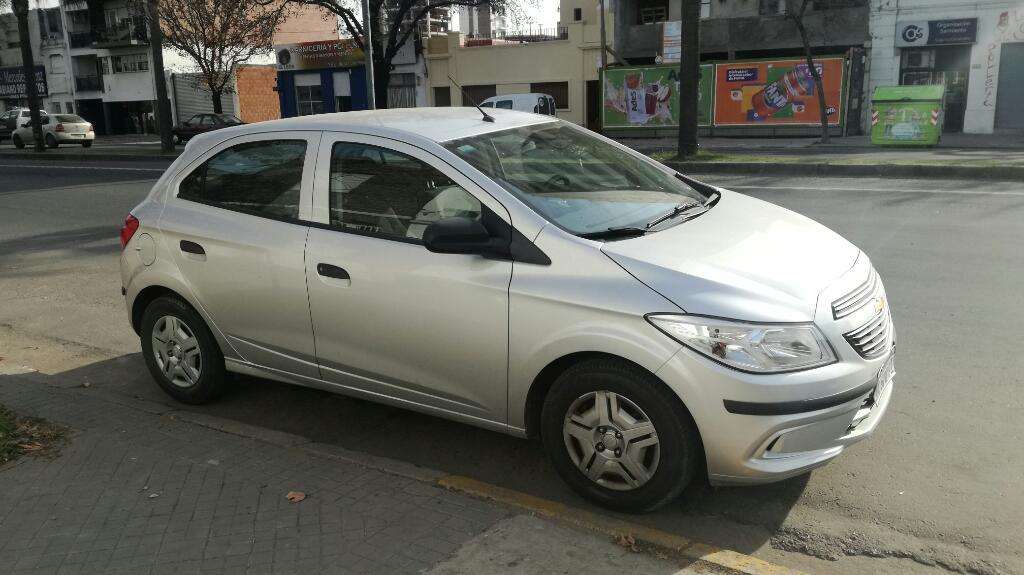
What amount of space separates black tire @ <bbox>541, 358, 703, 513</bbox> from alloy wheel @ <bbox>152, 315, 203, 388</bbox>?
91.1 inches

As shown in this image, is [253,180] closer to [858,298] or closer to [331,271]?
[331,271]

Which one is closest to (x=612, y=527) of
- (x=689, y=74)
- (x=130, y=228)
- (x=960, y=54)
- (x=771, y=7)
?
(x=130, y=228)

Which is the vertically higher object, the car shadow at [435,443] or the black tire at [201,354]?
the black tire at [201,354]

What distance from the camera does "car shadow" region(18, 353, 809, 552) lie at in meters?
3.48

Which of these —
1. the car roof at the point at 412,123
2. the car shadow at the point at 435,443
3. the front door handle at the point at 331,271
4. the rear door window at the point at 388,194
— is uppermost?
the car roof at the point at 412,123

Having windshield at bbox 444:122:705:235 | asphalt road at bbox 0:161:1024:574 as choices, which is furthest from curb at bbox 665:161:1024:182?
windshield at bbox 444:122:705:235

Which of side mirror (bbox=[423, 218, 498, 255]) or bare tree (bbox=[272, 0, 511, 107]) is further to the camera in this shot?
bare tree (bbox=[272, 0, 511, 107])

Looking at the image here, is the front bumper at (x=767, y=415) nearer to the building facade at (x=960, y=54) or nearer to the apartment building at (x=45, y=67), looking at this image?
the building facade at (x=960, y=54)

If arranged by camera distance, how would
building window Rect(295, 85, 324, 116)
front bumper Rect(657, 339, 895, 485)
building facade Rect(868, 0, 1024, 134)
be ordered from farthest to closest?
building window Rect(295, 85, 324, 116) → building facade Rect(868, 0, 1024, 134) → front bumper Rect(657, 339, 895, 485)

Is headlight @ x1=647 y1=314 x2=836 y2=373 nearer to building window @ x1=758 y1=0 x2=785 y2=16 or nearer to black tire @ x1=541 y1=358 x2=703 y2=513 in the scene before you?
black tire @ x1=541 y1=358 x2=703 y2=513

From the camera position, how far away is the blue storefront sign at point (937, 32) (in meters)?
26.4

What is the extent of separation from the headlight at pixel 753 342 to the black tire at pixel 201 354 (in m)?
2.77

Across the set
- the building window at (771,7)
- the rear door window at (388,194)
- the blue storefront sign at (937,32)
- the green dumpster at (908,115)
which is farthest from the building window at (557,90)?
the rear door window at (388,194)

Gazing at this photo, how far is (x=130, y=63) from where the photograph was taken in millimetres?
51812
